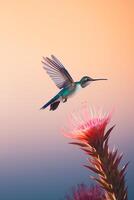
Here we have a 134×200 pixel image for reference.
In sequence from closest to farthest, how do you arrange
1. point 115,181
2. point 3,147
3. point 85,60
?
1. point 115,181
2. point 3,147
3. point 85,60

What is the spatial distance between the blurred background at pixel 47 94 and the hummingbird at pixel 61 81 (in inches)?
0.9

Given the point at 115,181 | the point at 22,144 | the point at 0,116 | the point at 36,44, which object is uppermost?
the point at 36,44

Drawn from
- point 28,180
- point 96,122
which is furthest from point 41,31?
point 96,122

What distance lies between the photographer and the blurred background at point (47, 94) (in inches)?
49.6

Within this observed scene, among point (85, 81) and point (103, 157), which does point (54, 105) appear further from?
point (103, 157)

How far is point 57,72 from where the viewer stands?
114 cm

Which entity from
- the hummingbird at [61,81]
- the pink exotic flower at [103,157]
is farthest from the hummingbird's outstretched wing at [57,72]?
the pink exotic flower at [103,157]

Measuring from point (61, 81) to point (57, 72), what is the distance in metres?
0.05

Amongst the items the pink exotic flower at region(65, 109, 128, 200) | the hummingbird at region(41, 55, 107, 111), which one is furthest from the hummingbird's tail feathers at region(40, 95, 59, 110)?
the pink exotic flower at region(65, 109, 128, 200)

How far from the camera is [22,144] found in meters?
1.26

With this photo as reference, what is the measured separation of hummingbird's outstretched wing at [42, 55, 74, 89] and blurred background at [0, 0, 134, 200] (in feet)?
0.16

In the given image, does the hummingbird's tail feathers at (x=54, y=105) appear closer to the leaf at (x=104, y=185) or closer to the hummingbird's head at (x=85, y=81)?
the hummingbird's head at (x=85, y=81)

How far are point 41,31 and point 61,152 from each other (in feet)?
1.27

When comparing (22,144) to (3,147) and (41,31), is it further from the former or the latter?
(41,31)
